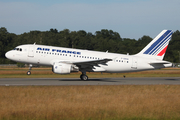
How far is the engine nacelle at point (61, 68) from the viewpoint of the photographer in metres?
30.7

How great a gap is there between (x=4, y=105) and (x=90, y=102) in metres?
5.13

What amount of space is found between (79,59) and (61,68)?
3.46 meters

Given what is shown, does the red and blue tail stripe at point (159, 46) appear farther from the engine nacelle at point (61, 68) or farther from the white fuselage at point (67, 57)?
the engine nacelle at point (61, 68)

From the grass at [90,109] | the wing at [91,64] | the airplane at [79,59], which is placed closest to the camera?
the grass at [90,109]

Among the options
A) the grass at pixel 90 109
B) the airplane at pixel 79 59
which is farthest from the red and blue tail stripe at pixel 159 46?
the grass at pixel 90 109

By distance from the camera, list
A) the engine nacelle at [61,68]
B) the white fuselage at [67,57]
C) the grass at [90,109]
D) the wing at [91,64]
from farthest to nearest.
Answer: the white fuselage at [67,57] → the wing at [91,64] → the engine nacelle at [61,68] → the grass at [90,109]

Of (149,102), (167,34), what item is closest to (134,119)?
(149,102)

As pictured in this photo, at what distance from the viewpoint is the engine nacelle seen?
30.7 meters

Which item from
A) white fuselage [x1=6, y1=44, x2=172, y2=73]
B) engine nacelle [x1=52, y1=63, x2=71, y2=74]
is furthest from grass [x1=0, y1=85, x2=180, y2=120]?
white fuselage [x1=6, y1=44, x2=172, y2=73]

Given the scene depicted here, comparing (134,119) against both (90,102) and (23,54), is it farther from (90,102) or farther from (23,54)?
(23,54)

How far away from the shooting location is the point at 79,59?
3338 centimetres

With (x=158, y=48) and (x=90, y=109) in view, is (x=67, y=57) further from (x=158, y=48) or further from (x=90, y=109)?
(x=90, y=109)

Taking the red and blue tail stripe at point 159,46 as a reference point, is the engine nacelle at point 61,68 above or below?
below

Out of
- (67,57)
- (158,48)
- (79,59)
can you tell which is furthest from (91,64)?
(158,48)
